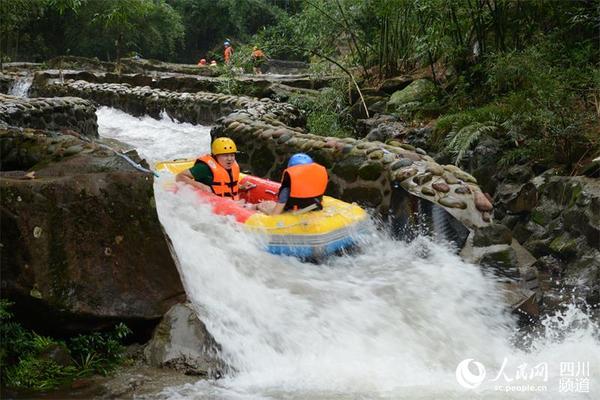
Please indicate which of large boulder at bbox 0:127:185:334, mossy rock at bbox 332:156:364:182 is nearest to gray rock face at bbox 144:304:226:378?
large boulder at bbox 0:127:185:334

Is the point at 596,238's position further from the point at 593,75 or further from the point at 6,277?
the point at 6,277

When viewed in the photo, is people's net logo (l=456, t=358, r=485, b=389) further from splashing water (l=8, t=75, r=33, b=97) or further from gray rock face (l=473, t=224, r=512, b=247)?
splashing water (l=8, t=75, r=33, b=97)

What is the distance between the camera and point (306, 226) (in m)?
6.10

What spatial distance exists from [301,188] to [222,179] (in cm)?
111

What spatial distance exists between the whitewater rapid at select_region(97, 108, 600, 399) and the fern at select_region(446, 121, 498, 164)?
1609 mm

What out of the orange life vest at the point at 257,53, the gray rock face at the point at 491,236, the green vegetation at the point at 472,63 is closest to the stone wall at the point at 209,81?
the green vegetation at the point at 472,63

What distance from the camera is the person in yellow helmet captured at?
22.7 feet

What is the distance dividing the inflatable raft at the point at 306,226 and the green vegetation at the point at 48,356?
2250 millimetres

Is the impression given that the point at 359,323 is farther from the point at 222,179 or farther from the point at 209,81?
the point at 209,81

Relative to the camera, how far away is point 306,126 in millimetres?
11453

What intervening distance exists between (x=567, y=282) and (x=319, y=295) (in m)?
2.33

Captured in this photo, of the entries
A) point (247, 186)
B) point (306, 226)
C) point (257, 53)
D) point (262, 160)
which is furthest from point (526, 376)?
point (257, 53)

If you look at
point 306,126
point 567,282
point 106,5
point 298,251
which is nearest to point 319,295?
point 298,251

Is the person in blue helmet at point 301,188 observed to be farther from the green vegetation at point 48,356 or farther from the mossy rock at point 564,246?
the green vegetation at point 48,356
